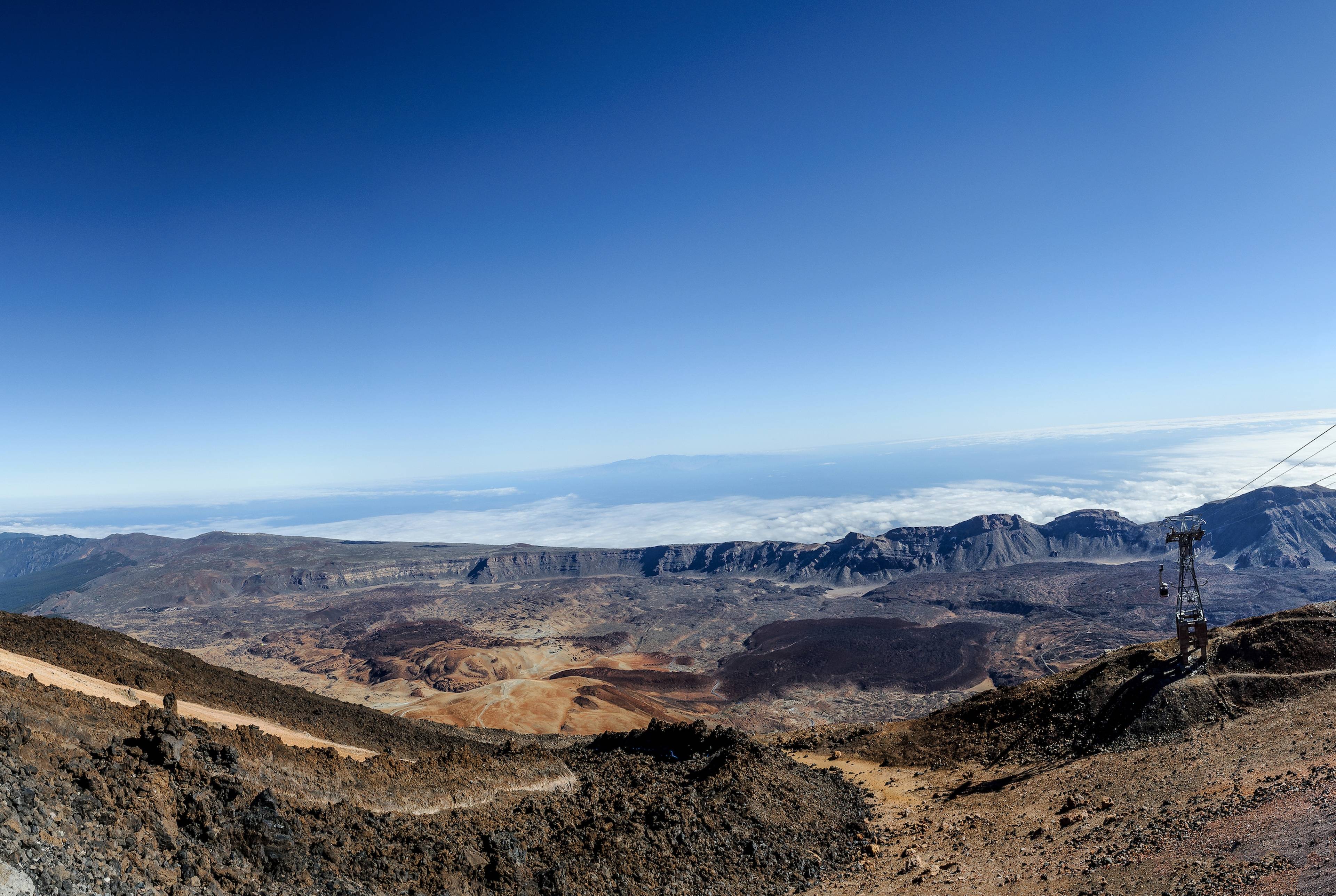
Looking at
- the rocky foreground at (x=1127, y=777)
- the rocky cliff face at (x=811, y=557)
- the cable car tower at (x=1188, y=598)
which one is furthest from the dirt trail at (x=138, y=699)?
the rocky cliff face at (x=811, y=557)

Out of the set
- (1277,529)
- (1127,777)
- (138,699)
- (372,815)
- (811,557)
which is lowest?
(811,557)

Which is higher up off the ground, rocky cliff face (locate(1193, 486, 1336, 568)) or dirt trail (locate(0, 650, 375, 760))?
dirt trail (locate(0, 650, 375, 760))

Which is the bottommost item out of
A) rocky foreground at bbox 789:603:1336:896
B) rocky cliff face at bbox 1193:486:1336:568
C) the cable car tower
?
rocky cliff face at bbox 1193:486:1336:568

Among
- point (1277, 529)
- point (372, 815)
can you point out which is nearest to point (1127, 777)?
point (372, 815)

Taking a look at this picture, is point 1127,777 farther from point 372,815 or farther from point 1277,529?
point 1277,529

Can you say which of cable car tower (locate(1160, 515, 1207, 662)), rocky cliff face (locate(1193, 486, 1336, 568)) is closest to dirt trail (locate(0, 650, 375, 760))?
cable car tower (locate(1160, 515, 1207, 662))

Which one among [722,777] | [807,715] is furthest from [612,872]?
[807,715]

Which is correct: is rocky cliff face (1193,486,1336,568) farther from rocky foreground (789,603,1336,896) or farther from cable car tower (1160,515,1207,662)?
rocky foreground (789,603,1336,896)
